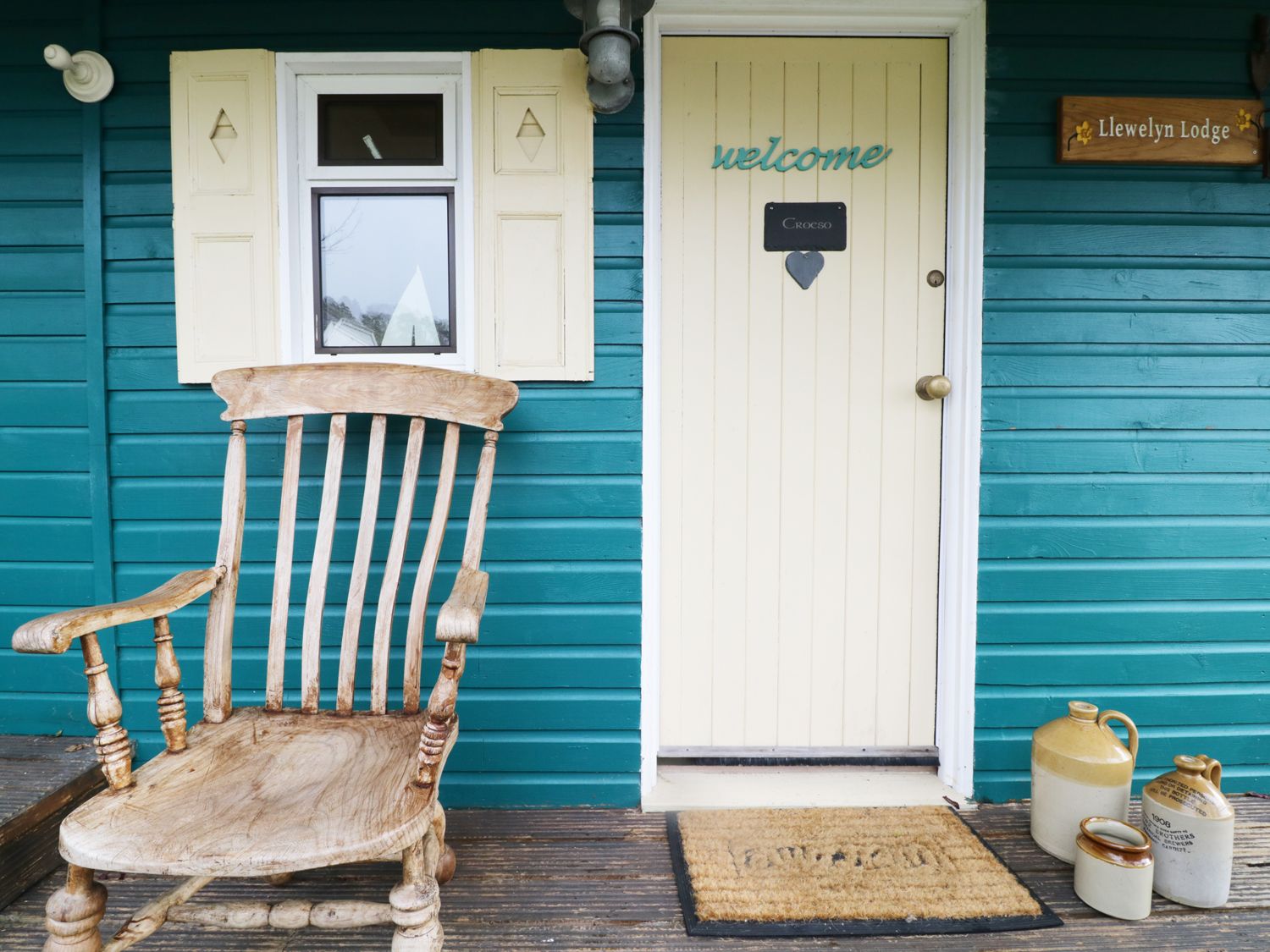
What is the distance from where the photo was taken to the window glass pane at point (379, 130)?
2031mm

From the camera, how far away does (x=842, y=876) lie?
1.76m

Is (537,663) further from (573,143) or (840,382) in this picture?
(573,143)

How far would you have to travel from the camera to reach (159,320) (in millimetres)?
2020

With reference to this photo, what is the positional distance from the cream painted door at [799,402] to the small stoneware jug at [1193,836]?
64cm

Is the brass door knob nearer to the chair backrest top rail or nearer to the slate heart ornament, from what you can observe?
the slate heart ornament

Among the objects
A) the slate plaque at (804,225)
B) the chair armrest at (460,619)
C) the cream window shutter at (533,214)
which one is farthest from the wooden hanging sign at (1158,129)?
the chair armrest at (460,619)

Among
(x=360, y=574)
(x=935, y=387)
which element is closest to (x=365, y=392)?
(x=360, y=574)

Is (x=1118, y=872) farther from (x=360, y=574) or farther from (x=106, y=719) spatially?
(x=106, y=719)

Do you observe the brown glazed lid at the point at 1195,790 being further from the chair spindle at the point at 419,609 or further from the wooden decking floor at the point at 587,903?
the chair spindle at the point at 419,609

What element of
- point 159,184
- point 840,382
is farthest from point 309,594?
point 840,382

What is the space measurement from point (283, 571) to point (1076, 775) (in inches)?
76.2

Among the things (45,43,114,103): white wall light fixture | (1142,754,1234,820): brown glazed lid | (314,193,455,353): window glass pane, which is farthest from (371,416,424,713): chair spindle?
(1142,754,1234,820): brown glazed lid

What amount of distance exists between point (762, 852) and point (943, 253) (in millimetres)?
1707

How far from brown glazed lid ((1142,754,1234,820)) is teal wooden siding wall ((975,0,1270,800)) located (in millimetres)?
403
